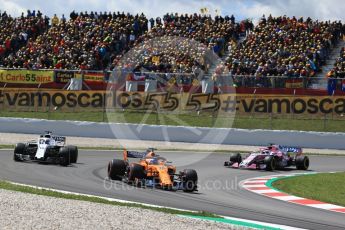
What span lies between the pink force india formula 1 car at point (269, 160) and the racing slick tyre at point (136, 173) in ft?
20.2

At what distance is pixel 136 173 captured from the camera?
51.6 feet

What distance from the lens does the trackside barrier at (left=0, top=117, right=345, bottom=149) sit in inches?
1174

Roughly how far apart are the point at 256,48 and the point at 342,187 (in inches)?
723

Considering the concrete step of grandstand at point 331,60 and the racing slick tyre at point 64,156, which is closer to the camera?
the racing slick tyre at point 64,156

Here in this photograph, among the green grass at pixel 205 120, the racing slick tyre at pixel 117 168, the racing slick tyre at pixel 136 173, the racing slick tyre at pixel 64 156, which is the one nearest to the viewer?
the racing slick tyre at pixel 136 173

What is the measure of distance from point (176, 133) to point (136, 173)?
48.3ft

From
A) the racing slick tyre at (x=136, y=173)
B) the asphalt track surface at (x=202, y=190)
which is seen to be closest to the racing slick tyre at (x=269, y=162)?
the asphalt track surface at (x=202, y=190)

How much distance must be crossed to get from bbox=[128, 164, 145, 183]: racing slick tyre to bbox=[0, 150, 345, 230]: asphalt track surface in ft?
0.85

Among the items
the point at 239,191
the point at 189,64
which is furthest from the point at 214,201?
the point at 189,64

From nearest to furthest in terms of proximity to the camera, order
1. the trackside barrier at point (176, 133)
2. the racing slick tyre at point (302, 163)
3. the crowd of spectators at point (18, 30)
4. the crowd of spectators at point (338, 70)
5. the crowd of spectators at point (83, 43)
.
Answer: the racing slick tyre at point (302, 163) → the trackside barrier at point (176, 133) → the crowd of spectators at point (338, 70) → the crowd of spectators at point (83, 43) → the crowd of spectators at point (18, 30)

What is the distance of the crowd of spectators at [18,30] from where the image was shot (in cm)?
4316

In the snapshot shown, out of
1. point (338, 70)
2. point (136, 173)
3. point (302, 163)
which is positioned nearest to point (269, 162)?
point (302, 163)

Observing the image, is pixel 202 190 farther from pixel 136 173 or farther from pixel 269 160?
pixel 269 160

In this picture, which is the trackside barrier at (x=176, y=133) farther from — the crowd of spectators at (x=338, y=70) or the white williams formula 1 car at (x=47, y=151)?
the white williams formula 1 car at (x=47, y=151)
